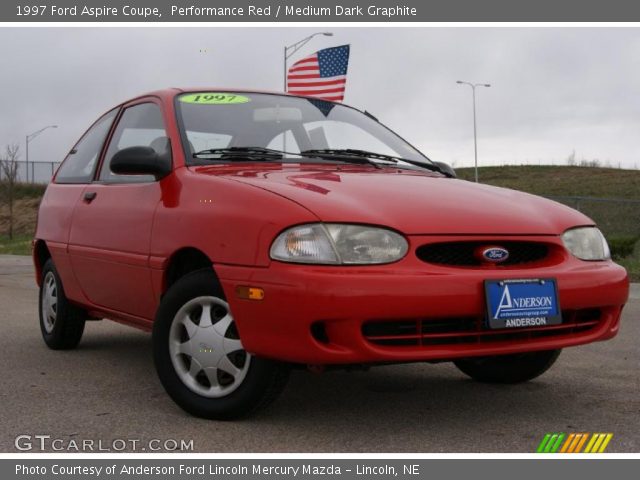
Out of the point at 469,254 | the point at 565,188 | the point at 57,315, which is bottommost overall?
the point at 565,188

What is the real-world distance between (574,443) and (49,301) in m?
3.77

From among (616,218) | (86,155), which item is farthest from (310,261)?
(616,218)

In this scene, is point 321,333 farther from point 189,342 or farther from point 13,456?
point 13,456

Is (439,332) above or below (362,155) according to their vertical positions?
below

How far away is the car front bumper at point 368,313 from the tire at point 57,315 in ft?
7.97

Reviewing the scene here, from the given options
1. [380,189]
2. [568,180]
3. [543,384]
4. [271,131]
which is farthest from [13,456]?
[568,180]

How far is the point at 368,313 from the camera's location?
3314 millimetres

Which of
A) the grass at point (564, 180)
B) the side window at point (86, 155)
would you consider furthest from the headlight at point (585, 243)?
the grass at point (564, 180)

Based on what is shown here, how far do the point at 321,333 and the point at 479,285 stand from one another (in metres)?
0.65

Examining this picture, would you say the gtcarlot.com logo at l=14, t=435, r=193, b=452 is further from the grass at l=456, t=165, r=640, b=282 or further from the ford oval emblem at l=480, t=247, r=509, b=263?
the grass at l=456, t=165, r=640, b=282

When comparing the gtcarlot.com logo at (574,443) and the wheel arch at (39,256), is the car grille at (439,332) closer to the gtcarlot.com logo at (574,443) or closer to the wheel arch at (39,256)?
the gtcarlot.com logo at (574,443)

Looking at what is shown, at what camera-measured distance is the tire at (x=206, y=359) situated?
144 inches

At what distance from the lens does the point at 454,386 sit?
15.5 ft

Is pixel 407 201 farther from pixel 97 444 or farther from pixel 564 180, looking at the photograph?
pixel 564 180
